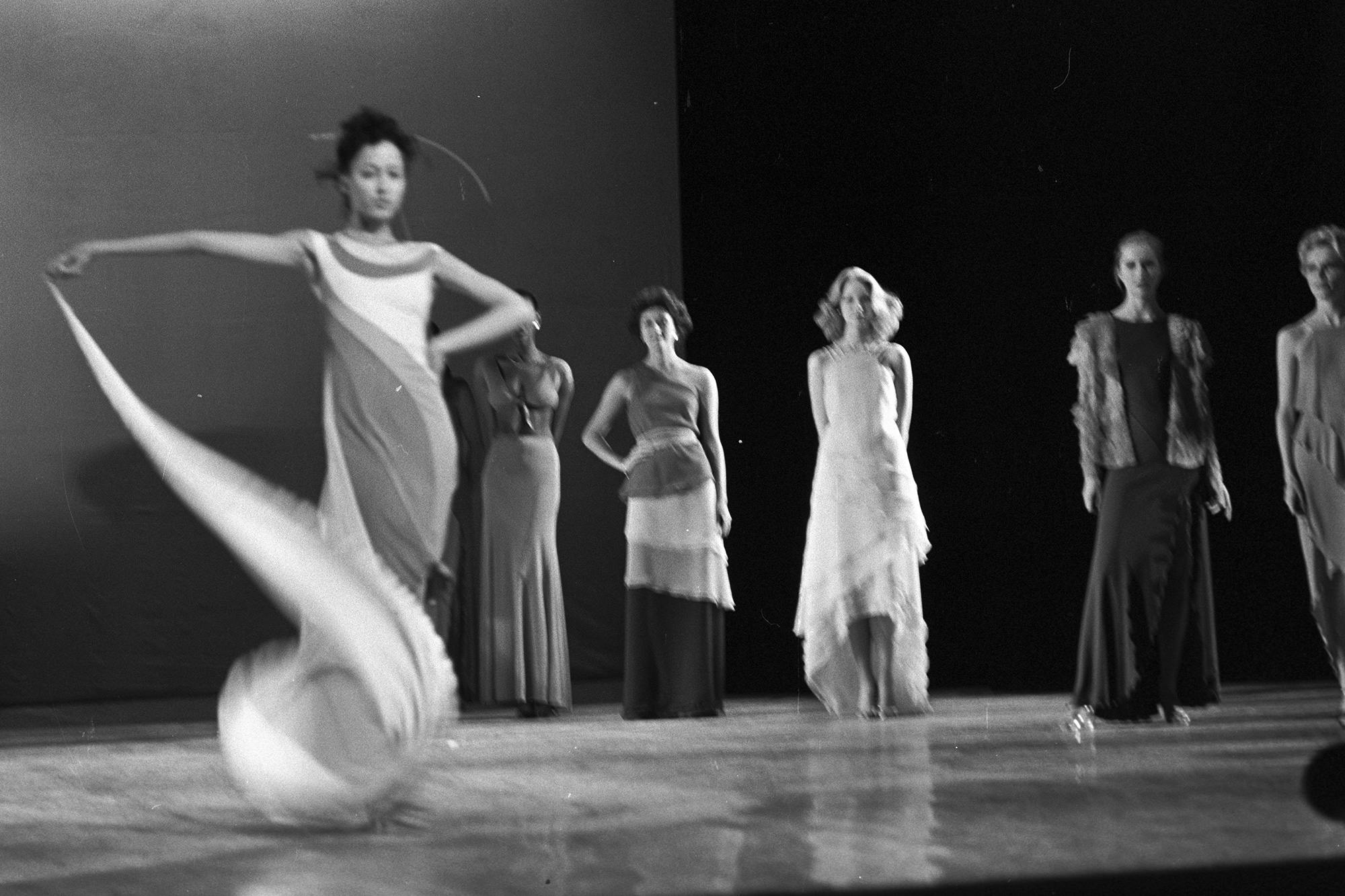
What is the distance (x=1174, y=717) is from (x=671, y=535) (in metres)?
2.08

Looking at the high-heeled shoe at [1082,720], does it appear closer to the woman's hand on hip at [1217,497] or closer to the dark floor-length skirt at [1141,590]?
the dark floor-length skirt at [1141,590]

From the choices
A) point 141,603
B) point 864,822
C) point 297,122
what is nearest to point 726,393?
point 297,122

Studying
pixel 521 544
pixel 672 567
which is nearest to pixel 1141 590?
pixel 672 567

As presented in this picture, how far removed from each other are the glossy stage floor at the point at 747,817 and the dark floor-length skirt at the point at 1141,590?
144mm

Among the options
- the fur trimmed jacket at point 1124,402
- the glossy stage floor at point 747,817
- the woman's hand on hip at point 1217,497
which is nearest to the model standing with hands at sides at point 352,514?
the glossy stage floor at point 747,817

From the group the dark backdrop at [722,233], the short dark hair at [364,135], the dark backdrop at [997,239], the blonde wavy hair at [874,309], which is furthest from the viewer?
the dark backdrop at [997,239]

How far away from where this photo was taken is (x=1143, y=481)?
5129mm

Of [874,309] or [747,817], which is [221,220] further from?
[747,817]

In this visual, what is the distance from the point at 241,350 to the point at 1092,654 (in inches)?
147

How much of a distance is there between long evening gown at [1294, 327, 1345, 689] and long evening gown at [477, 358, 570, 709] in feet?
9.32

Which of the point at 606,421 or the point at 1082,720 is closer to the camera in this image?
the point at 1082,720

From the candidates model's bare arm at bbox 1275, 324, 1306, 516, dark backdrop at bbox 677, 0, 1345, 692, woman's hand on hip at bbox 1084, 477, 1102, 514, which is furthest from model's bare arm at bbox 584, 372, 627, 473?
model's bare arm at bbox 1275, 324, 1306, 516

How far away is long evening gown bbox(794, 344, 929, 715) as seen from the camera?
6.09 metres

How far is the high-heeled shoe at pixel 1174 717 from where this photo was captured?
5.14m
